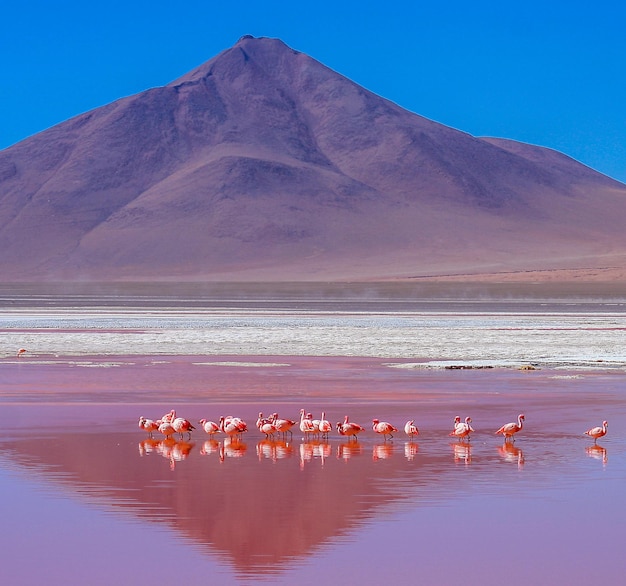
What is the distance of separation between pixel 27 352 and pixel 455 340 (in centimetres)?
1008

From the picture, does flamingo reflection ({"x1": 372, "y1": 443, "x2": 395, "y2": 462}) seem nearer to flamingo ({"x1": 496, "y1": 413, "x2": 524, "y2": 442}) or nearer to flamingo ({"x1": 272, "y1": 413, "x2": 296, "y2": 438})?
flamingo ({"x1": 272, "y1": 413, "x2": 296, "y2": 438})

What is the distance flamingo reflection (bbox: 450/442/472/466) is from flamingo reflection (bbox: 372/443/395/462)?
597mm

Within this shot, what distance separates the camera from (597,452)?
12320 mm

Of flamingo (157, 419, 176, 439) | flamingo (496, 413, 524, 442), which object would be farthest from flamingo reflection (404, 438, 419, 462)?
flamingo (157, 419, 176, 439)

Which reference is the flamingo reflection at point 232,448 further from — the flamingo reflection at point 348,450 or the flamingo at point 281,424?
the flamingo reflection at point 348,450

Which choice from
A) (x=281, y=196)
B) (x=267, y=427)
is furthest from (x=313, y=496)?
(x=281, y=196)

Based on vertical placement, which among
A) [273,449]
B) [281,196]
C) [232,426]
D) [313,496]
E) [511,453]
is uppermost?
[281,196]

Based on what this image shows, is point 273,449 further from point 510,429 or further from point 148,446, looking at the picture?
point 510,429

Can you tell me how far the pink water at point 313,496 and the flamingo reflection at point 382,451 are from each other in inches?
0.8

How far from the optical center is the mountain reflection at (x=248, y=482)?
8578 millimetres

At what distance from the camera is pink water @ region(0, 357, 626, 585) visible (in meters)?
7.76

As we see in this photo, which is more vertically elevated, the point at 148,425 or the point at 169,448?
the point at 148,425

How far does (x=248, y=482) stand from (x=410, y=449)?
2453 mm

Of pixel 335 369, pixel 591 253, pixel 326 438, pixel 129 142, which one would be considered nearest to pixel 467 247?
pixel 591 253
